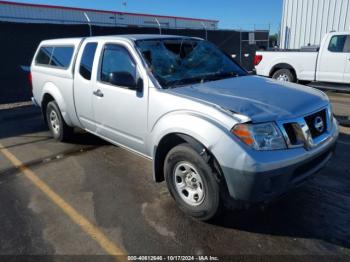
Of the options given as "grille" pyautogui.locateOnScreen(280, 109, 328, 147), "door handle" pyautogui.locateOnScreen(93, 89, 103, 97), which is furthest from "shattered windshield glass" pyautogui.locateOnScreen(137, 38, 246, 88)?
"grille" pyautogui.locateOnScreen(280, 109, 328, 147)

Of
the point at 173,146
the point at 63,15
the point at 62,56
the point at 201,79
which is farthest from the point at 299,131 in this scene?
the point at 63,15

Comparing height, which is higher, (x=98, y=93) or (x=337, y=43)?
(x=337, y=43)

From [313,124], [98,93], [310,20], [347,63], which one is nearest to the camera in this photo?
[313,124]

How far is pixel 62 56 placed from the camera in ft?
18.1

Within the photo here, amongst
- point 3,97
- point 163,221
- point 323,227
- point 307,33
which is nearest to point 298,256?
point 323,227

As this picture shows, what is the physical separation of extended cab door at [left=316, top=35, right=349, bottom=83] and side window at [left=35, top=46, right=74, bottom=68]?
752 cm

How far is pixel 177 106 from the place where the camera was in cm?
333

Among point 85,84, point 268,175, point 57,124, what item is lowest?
point 57,124

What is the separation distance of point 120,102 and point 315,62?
7.79m

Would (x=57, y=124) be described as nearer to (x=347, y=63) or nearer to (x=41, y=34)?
(x=41, y=34)

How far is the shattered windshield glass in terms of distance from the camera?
384cm

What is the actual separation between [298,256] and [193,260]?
2.98 feet

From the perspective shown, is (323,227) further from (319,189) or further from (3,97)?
(3,97)

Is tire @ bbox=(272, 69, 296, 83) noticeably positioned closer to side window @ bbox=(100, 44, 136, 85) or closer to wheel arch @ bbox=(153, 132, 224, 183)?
side window @ bbox=(100, 44, 136, 85)
